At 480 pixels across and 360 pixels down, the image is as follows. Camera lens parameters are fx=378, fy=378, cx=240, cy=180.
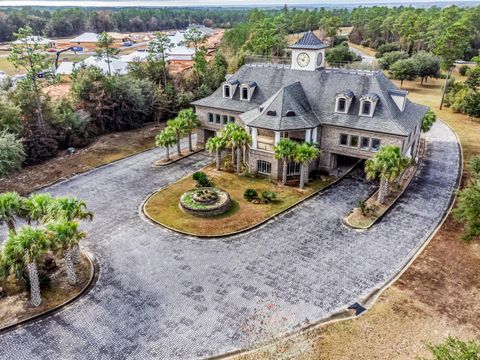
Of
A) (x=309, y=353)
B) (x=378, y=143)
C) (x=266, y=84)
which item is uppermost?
(x=266, y=84)

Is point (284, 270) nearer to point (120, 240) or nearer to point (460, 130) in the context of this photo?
point (120, 240)

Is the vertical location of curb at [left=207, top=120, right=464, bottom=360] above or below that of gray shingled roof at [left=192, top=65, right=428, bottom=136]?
below

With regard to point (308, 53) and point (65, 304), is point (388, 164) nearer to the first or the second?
point (308, 53)

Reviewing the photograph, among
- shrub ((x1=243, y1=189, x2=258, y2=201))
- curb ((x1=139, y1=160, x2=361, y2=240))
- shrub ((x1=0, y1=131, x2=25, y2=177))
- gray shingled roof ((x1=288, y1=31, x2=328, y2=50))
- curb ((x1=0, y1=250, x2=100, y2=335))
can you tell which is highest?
gray shingled roof ((x1=288, y1=31, x2=328, y2=50))

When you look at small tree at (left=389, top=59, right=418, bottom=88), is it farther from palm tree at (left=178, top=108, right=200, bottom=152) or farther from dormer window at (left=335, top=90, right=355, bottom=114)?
palm tree at (left=178, top=108, right=200, bottom=152)

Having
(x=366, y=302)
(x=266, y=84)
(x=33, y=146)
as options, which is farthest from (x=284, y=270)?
(x=33, y=146)

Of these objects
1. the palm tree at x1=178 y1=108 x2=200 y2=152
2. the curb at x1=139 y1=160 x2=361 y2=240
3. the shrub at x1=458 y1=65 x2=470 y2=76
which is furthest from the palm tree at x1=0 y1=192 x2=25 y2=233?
the shrub at x1=458 y1=65 x2=470 y2=76

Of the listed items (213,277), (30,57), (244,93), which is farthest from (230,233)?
(30,57)
